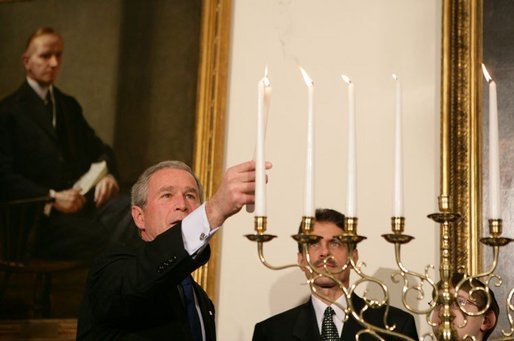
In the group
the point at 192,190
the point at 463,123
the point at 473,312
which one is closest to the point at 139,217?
the point at 192,190

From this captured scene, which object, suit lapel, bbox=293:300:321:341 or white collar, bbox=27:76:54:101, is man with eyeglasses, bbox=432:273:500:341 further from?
white collar, bbox=27:76:54:101

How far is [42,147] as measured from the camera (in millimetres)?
5047

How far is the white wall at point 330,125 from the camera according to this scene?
436cm

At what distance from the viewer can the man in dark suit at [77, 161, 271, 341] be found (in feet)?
8.61

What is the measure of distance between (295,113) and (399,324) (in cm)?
136

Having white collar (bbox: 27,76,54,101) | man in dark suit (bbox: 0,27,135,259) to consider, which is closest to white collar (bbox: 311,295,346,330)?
man in dark suit (bbox: 0,27,135,259)

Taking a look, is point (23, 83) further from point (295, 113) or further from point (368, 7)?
point (368, 7)

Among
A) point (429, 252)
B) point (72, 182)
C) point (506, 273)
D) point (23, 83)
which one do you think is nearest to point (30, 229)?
point (72, 182)

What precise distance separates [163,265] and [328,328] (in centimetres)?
138

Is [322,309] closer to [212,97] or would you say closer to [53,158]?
[212,97]

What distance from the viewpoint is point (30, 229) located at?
4.93m

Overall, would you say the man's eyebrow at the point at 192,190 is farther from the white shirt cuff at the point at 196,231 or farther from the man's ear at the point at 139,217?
the white shirt cuff at the point at 196,231

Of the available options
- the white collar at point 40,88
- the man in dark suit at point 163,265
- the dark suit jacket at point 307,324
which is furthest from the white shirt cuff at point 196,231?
the white collar at point 40,88

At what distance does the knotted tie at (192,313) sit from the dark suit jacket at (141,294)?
6 cm
